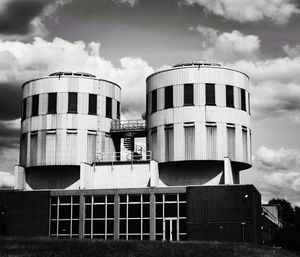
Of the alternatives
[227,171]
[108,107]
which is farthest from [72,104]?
[227,171]

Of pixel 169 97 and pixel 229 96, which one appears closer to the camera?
pixel 229 96

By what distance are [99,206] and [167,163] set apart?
8.10 m

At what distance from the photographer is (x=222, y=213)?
49375mm

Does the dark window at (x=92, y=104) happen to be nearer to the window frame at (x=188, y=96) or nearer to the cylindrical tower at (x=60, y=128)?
the cylindrical tower at (x=60, y=128)

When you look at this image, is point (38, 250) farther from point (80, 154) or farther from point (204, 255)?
point (80, 154)

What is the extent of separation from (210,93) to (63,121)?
52.2ft

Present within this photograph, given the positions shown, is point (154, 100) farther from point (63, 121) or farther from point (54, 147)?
point (54, 147)

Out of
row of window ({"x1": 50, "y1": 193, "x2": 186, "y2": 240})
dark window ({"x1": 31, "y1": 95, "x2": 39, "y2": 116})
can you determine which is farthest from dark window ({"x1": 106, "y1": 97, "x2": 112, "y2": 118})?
row of window ({"x1": 50, "y1": 193, "x2": 186, "y2": 240})

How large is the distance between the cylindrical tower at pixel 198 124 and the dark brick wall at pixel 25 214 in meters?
12.3

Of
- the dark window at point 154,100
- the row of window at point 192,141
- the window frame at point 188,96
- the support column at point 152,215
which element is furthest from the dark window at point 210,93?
the support column at point 152,215

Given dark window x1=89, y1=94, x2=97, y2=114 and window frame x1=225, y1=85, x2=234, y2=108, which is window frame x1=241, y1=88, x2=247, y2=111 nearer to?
window frame x1=225, y1=85, x2=234, y2=108

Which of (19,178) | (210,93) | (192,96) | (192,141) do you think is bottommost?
(19,178)

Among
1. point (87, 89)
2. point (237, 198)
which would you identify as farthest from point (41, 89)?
point (237, 198)

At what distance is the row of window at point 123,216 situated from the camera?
168 feet
